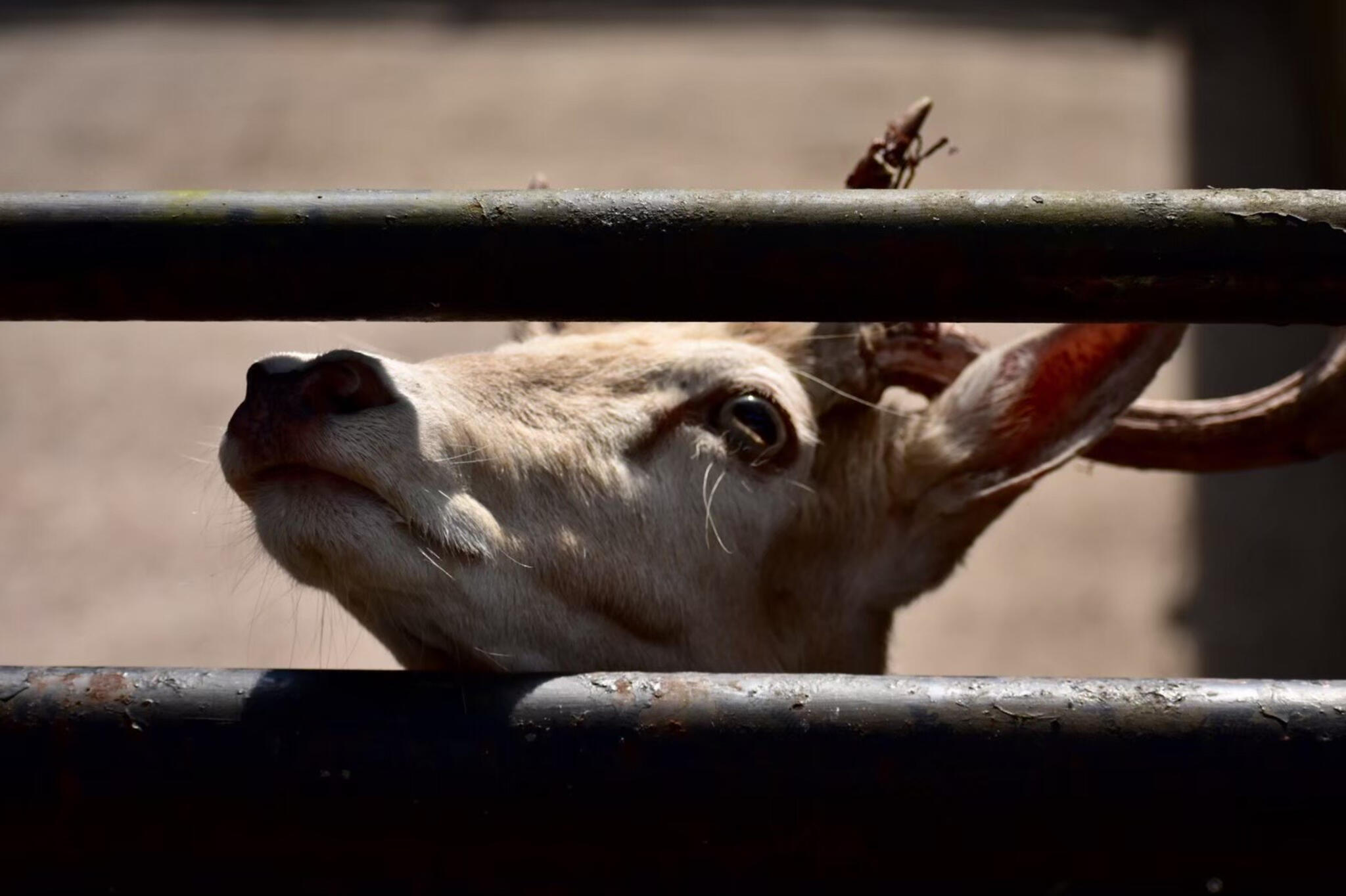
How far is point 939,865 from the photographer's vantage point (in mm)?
1676

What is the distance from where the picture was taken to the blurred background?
601 centimetres

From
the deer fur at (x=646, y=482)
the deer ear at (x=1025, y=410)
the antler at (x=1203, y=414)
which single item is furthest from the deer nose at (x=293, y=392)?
the deer ear at (x=1025, y=410)

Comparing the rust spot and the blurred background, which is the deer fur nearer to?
the rust spot

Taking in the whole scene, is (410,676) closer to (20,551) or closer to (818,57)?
(20,551)

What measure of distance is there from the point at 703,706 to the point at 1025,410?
67.0 inches

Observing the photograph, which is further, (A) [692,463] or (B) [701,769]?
(A) [692,463]

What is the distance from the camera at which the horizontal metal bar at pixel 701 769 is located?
1523 mm

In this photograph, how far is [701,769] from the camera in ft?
5.02

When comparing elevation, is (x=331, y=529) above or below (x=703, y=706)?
below

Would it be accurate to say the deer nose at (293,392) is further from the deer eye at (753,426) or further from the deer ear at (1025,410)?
the deer ear at (1025,410)

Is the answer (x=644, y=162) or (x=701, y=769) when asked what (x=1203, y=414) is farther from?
(x=644, y=162)

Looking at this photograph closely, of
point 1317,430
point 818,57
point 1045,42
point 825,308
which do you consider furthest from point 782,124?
point 825,308

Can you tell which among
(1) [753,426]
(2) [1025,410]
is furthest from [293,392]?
(2) [1025,410]

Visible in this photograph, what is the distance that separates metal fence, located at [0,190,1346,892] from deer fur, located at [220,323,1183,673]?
654 mm
